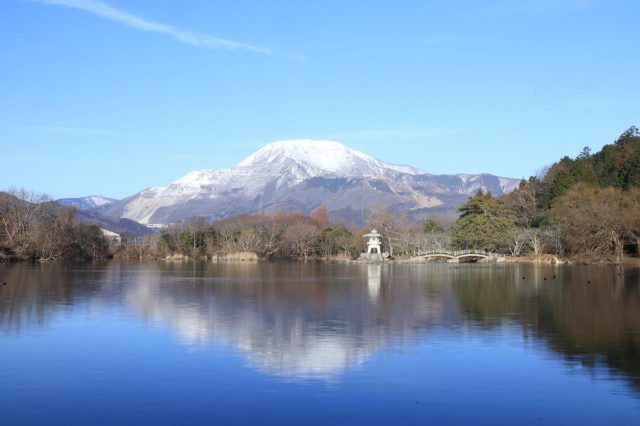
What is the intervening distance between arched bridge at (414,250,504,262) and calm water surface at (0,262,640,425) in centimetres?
5062

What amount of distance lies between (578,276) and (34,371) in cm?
4187

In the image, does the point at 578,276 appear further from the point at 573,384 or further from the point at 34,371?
the point at 34,371

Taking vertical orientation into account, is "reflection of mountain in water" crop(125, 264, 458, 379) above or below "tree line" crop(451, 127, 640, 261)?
below

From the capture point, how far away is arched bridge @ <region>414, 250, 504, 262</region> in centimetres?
8356

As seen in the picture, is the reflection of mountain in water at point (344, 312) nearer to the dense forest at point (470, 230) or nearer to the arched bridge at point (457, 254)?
the dense forest at point (470, 230)

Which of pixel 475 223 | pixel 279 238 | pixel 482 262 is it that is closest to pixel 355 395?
pixel 482 262

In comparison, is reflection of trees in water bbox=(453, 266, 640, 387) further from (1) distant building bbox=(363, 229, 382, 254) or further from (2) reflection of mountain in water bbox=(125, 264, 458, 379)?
(1) distant building bbox=(363, 229, 382, 254)

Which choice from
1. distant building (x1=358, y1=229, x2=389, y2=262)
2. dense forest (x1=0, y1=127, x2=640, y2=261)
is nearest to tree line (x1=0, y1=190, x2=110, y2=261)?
dense forest (x1=0, y1=127, x2=640, y2=261)

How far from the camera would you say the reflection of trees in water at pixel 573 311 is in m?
18.3

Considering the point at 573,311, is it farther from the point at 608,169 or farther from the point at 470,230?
the point at 470,230

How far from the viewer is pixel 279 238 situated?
349 ft

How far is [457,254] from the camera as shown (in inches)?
3366

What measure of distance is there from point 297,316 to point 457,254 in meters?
61.7

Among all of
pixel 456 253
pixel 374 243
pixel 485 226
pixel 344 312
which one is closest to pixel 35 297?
pixel 344 312
